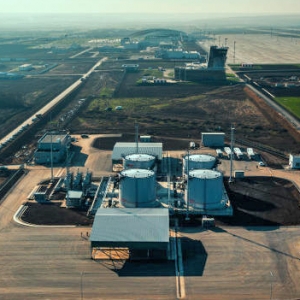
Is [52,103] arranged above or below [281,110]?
below

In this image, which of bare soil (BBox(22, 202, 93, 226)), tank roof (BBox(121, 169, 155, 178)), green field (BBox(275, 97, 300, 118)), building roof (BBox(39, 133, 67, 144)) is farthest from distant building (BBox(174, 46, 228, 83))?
bare soil (BBox(22, 202, 93, 226))

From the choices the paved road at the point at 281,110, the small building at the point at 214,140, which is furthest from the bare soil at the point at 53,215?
the paved road at the point at 281,110

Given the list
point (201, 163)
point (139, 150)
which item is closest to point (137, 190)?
point (201, 163)

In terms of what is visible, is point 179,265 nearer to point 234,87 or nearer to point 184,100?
point 184,100

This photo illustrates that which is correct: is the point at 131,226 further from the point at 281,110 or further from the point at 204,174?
the point at 281,110

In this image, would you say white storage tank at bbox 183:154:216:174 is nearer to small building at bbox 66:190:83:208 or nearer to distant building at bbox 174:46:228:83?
small building at bbox 66:190:83:208

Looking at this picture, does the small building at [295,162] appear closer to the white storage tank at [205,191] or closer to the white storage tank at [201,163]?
the white storage tank at [201,163]
